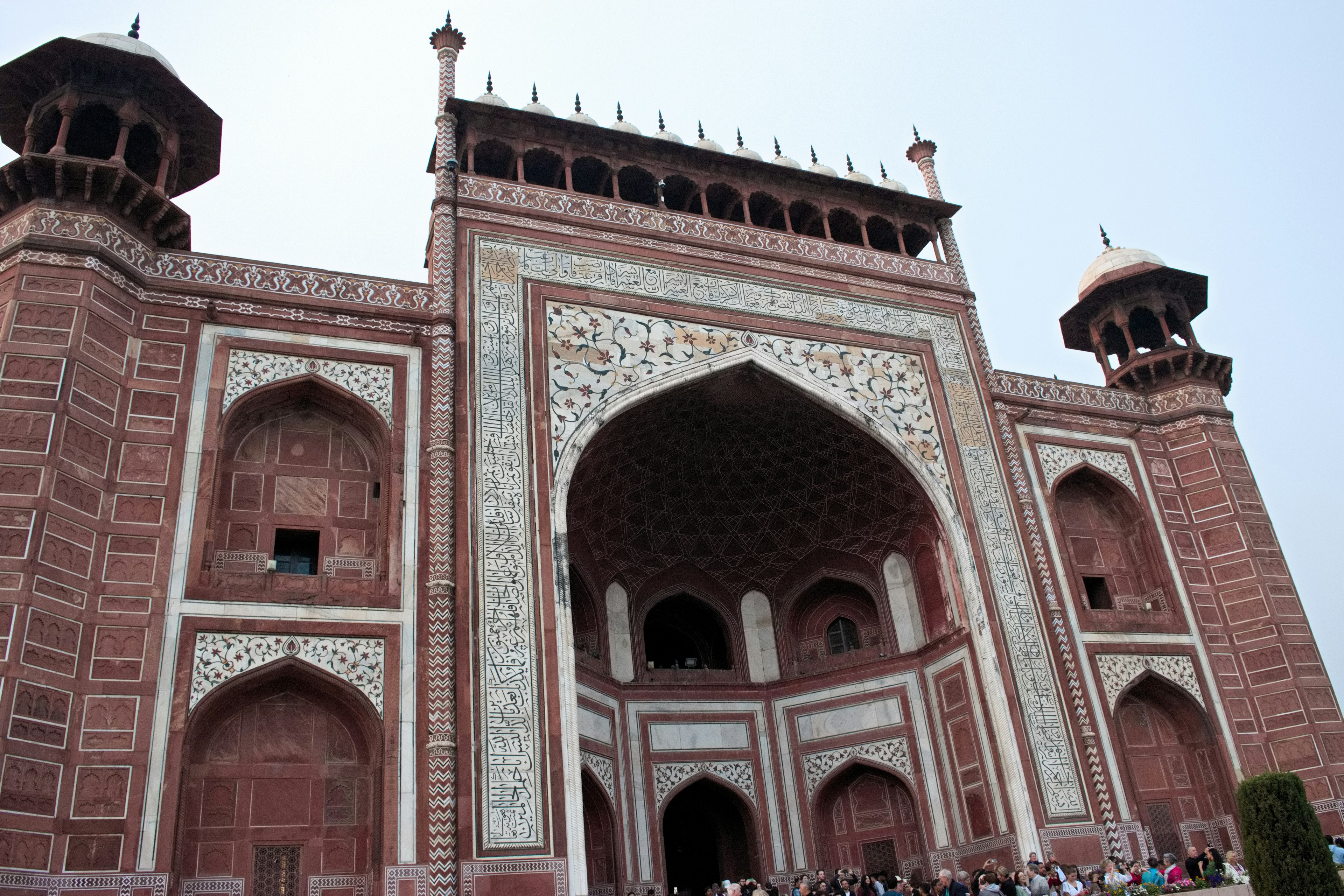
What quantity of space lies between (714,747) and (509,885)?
194 inches

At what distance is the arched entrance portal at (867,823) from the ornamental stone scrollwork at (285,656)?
6.26 metres

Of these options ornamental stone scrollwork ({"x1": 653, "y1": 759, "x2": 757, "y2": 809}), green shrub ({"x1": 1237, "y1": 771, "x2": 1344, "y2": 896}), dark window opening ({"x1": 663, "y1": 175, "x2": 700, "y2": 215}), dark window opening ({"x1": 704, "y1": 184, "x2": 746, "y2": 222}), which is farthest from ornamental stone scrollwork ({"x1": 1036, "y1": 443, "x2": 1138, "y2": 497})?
green shrub ({"x1": 1237, "y1": 771, "x2": 1344, "y2": 896})

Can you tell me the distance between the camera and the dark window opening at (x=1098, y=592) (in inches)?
576

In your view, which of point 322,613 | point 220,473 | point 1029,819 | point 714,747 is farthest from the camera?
point 714,747

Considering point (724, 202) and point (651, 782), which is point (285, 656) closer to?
point (651, 782)

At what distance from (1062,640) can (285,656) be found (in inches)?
329

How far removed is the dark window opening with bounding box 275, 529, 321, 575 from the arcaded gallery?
34 millimetres

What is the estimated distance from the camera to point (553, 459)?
12.0 metres

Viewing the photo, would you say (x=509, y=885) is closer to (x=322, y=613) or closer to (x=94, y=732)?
(x=322, y=613)

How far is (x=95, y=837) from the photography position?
8.89 meters

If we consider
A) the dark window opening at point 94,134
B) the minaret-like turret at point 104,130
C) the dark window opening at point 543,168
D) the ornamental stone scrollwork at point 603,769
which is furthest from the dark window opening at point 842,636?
the dark window opening at point 94,134

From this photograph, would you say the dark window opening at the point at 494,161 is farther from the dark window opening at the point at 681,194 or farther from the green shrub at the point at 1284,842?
the green shrub at the point at 1284,842

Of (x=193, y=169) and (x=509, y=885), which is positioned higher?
(x=193, y=169)

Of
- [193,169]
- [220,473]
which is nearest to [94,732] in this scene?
[220,473]
